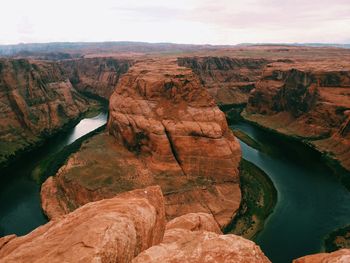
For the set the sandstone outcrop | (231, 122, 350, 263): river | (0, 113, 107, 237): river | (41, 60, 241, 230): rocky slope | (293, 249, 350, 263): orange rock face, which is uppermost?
the sandstone outcrop

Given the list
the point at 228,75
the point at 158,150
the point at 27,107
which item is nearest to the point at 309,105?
the point at 158,150

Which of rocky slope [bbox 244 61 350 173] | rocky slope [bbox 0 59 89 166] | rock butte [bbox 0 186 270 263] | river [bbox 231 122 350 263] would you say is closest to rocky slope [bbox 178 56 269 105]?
rocky slope [bbox 244 61 350 173]

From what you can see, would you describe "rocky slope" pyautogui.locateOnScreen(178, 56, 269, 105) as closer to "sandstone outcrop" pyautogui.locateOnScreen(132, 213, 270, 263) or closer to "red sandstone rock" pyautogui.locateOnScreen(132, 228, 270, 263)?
"sandstone outcrop" pyautogui.locateOnScreen(132, 213, 270, 263)

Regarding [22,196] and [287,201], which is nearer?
[287,201]

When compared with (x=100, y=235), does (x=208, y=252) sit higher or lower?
lower

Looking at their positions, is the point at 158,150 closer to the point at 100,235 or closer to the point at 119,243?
the point at 119,243

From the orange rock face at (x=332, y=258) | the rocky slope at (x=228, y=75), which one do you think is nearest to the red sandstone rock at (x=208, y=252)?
the orange rock face at (x=332, y=258)
